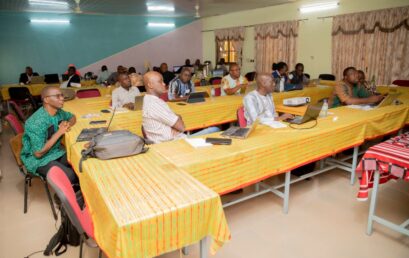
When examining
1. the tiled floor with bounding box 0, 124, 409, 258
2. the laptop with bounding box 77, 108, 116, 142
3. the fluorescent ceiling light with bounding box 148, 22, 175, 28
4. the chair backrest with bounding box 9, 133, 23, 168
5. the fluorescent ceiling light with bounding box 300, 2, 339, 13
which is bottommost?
the tiled floor with bounding box 0, 124, 409, 258

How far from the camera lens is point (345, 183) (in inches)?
134

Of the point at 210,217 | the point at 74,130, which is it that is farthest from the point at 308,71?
the point at 210,217

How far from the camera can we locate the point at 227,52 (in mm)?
10992

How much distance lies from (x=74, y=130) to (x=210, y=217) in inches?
80.2

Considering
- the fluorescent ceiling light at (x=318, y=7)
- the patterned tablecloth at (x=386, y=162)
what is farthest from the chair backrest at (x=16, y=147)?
the fluorescent ceiling light at (x=318, y=7)

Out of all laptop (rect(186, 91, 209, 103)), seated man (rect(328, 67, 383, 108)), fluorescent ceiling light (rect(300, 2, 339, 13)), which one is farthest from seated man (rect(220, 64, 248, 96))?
fluorescent ceiling light (rect(300, 2, 339, 13))

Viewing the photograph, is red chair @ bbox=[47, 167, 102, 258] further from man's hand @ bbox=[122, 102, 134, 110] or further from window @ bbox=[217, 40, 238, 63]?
window @ bbox=[217, 40, 238, 63]

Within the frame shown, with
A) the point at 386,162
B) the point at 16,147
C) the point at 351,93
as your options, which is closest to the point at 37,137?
the point at 16,147

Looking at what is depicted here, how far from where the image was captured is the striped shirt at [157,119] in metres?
2.56

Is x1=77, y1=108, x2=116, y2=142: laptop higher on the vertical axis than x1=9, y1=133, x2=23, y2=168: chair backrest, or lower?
higher

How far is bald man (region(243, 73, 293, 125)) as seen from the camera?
3212mm

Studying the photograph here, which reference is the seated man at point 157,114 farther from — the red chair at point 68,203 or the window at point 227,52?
the window at point 227,52

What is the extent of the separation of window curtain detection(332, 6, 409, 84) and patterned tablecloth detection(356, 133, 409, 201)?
16.7 ft

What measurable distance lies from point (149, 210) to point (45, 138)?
1.81 meters
